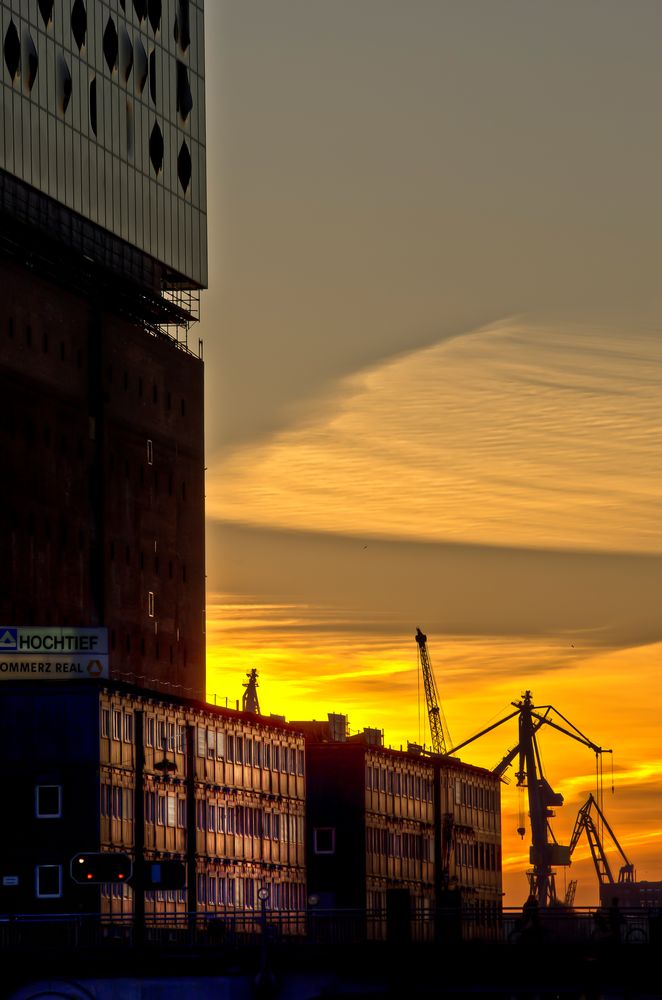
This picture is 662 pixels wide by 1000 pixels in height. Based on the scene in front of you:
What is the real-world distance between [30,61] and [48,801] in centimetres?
6599

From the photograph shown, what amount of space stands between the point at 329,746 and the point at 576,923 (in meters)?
96.5

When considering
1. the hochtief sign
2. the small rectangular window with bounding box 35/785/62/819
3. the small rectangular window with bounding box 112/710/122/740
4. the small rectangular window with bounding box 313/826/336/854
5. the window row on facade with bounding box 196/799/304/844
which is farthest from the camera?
the small rectangular window with bounding box 313/826/336/854

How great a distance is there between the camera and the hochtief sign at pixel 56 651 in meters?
152

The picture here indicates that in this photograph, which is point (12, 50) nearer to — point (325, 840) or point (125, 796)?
point (325, 840)

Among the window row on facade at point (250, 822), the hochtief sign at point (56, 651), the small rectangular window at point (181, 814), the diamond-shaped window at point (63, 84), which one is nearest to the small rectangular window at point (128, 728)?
the hochtief sign at point (56, 651)

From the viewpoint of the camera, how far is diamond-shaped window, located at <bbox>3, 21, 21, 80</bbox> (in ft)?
614

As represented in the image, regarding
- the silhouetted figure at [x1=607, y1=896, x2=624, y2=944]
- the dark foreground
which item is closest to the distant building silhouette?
the dark foreground

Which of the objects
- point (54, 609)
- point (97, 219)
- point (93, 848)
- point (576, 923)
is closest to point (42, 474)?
point (54, 609)

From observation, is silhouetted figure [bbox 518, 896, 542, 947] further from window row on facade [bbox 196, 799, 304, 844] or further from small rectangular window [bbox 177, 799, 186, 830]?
window row on facade [bbox 196, 799, 304, 844]

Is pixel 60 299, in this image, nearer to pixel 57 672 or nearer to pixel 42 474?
pixel 42 474

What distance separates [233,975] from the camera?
99.1 m

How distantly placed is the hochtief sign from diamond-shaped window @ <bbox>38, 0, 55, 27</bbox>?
57.6 metres

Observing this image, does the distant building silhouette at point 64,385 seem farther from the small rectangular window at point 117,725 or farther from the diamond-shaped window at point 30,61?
the small rectangular window at point 117,725

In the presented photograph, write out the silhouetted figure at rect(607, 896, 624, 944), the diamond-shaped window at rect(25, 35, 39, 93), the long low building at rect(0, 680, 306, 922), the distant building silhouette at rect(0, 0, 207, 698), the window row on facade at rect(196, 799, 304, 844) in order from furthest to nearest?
the diamond-shaped window at rect(25, 35, 39, 93) → the distant building silhouette at rect(0, 0, 207, 698) → the window row on facade at rect(196, 799, 304, 844) → the long low building at rect(0, 680, 306, 922) → the silhouetted figure at rect(607, 896, 624, 944)
